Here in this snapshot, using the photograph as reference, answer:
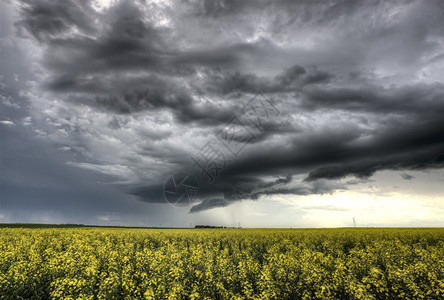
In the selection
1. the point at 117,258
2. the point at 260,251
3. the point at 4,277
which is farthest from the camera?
the point at 260,251

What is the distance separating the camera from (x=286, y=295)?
11.8 metres

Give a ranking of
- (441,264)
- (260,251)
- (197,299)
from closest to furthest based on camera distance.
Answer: (197,299) → (441,264) → (260,251)

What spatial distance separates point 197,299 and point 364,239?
27464mm

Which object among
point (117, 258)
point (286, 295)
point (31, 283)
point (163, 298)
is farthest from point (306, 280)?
point (31, 283)

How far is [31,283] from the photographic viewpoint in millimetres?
12867

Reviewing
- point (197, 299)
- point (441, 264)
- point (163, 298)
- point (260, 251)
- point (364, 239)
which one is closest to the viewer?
point (163, 298)

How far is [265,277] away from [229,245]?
776 inches

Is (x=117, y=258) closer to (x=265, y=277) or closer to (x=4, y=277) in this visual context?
(x=4, y=277)

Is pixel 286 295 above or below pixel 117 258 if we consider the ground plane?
below

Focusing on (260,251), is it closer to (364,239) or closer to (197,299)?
(364,239)

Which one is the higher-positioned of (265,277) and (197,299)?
(265,277)

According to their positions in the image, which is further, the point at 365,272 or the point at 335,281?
the point at 365,272

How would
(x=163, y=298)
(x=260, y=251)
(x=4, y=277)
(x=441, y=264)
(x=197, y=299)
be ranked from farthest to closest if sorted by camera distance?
(x=260, y=251) → (x=441, y=264) → (x=4, y=277) → (x=197, y=299) → (x=163, y=298)

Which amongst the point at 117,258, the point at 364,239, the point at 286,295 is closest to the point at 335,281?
the point at 286,295
